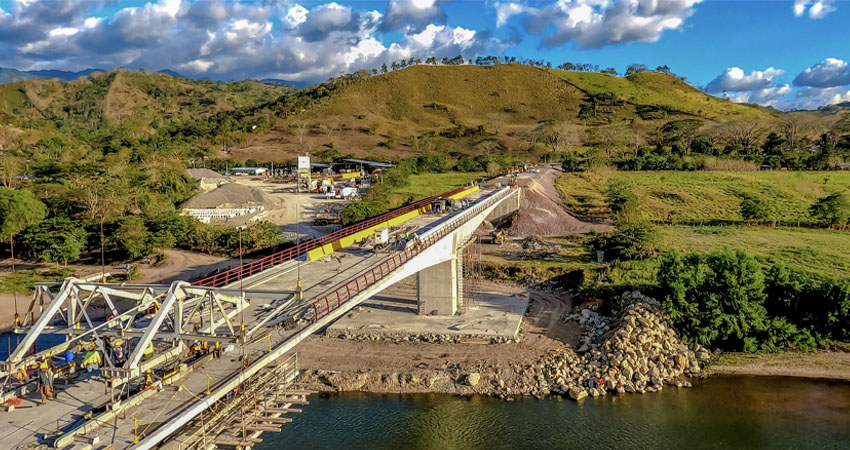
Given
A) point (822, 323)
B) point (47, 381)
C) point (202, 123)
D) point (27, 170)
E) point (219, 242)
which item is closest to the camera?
point (47, 381)

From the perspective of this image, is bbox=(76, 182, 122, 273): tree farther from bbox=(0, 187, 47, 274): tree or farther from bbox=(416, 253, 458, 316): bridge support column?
bbox=(416, 253, 458, 316): bridge support column

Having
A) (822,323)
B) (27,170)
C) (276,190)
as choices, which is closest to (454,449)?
(822,323)

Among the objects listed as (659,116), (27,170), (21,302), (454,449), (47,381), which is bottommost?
(454,449)

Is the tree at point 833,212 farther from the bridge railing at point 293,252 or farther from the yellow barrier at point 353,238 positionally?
the yellow barrier at point 353,238

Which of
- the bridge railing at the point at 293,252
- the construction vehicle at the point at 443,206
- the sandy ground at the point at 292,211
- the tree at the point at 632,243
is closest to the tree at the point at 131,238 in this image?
the sandy ground at the point at 292,211

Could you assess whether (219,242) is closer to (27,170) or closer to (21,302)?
(21,302)

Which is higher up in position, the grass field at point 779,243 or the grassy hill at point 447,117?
the grassy hill at point 447,117

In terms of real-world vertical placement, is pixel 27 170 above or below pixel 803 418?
above
